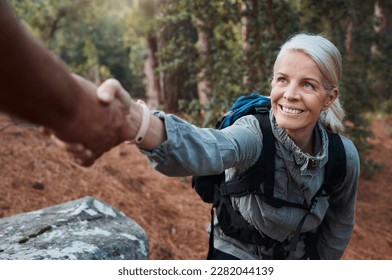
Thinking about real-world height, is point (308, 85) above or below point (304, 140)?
above

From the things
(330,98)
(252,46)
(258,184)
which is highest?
(330,98)

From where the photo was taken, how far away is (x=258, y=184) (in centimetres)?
219

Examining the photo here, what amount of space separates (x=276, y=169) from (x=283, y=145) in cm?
13

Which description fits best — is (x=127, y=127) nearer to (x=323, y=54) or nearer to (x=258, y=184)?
(x=258, y=184)

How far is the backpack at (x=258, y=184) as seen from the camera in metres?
2.16

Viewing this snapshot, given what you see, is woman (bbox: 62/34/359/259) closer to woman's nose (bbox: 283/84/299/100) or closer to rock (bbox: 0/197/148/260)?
woman's nose (bbox: 283/84/299/100)

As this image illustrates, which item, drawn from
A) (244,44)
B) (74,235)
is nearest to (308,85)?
(74,235)

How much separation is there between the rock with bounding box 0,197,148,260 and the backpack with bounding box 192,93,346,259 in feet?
2.15

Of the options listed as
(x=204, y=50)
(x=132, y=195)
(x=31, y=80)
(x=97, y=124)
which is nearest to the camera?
(x=31, y=80)

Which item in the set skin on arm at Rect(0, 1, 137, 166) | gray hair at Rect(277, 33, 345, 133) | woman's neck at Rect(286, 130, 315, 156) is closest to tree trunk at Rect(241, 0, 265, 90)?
woman's neck at Rect(286, 130, 315, 156)

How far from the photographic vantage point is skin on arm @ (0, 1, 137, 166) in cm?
115

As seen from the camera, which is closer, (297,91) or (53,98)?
(53,98)

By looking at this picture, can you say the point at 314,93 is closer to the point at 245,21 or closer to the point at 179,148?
the point at 179,148

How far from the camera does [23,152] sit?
17.0ft
